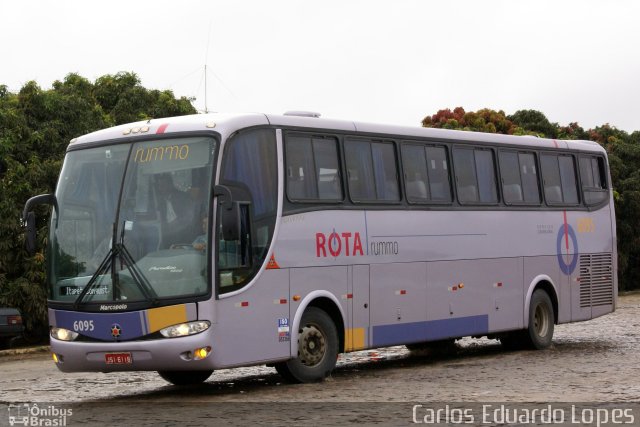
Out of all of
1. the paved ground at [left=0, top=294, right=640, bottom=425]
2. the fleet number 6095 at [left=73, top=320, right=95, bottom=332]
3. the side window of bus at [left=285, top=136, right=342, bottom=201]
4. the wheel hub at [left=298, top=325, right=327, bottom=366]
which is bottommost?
the paved ground at [left=0, top=294, right=640, bottom=425]

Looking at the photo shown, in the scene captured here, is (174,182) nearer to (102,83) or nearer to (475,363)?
(475,363)

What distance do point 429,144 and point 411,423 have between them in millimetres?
7847

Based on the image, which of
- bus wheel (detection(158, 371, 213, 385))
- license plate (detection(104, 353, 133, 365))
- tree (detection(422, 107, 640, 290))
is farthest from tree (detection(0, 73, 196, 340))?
tree (detection(422, 107, 640, 290))

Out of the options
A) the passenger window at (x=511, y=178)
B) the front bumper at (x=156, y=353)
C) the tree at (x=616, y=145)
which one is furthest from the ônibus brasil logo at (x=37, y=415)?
the tree at (x=616, y=145)

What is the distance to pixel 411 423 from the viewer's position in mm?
11719

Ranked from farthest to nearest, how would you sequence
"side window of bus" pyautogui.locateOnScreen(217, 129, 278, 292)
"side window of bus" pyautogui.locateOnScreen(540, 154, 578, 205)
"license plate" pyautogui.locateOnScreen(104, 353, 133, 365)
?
"side window of bus" pyautogui.locateOnScreen(540, 154, 578, 205)
"side window of bus" pyautogui.locateOnScreen(217, 129, 278, 292)
"license plate" pyautogui.locateOnScreen(104, 353, 133, 365)

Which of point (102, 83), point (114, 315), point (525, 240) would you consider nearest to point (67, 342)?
point (114, 315)

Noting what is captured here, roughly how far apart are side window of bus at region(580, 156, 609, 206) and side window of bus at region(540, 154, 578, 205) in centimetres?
34

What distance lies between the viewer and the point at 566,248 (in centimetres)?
2198

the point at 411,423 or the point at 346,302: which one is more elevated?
the point at 346,302

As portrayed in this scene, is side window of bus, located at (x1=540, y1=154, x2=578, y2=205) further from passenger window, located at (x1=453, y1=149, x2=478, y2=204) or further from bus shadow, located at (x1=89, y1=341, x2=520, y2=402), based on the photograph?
bus shadow, located at (x1=89, y1=341, x2=520, y2=402)

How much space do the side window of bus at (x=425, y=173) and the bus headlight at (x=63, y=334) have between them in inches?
218

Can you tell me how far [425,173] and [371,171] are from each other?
146 centimetres

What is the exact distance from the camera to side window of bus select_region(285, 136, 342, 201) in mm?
Result: 15930
